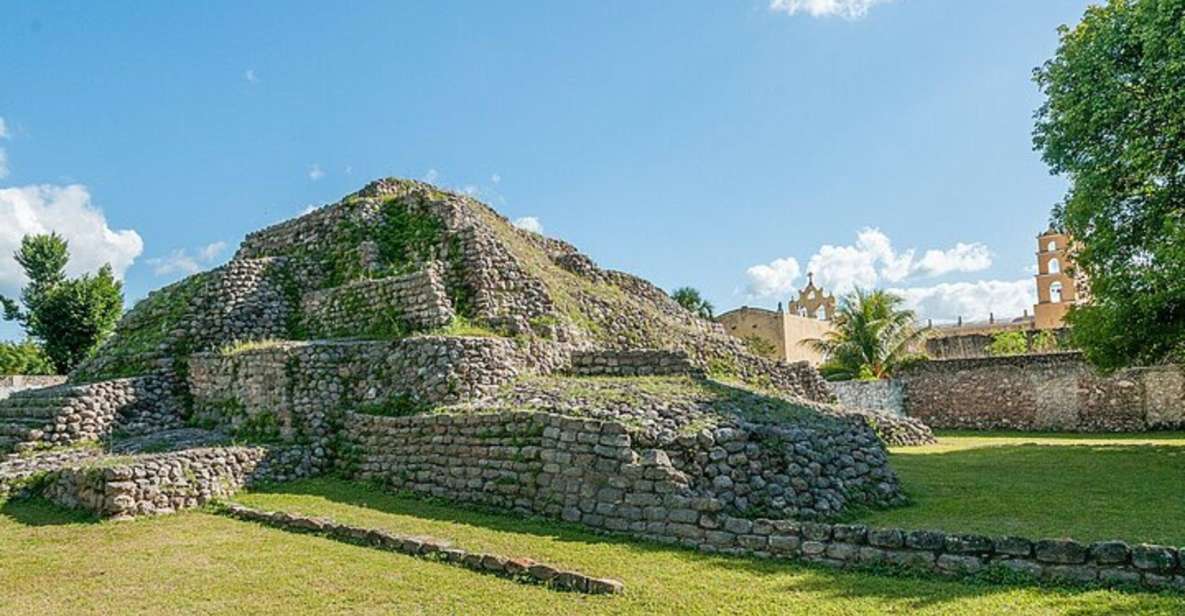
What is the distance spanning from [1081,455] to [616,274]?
1132 cm

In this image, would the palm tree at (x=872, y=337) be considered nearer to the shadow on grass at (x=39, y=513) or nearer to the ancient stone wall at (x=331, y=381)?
the ancient stone wall at (x=331, y=381)

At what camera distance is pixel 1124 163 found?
13.0 m

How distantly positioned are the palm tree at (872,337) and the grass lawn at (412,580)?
23994mm

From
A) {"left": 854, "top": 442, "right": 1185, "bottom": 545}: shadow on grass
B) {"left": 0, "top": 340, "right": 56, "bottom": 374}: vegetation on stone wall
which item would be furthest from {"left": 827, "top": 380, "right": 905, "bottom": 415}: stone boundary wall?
{"left": 0, "top": 340, "right": 56, "bottom": 374}: vegetation on stone wall

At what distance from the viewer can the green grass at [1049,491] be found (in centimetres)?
755

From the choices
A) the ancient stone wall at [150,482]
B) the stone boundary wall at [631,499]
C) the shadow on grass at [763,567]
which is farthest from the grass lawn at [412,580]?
the ancient stone wall at [150,482]

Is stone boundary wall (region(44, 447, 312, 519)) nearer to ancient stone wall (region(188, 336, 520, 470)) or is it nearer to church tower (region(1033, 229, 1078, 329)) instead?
ancient stone wall (region(188, 336, 520, 470))

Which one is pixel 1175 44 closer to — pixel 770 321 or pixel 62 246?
pixel 770 321

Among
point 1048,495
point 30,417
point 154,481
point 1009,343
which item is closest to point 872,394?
point 1009,343

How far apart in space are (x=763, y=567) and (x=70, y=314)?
29.8 metres

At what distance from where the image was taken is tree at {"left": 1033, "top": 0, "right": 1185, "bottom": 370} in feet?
39.9

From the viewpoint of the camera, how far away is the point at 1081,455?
14.7 meters

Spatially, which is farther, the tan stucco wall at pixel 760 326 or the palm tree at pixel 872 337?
the tan stucco wall at pixel 760 326

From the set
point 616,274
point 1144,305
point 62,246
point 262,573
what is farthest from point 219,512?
point 62,246
